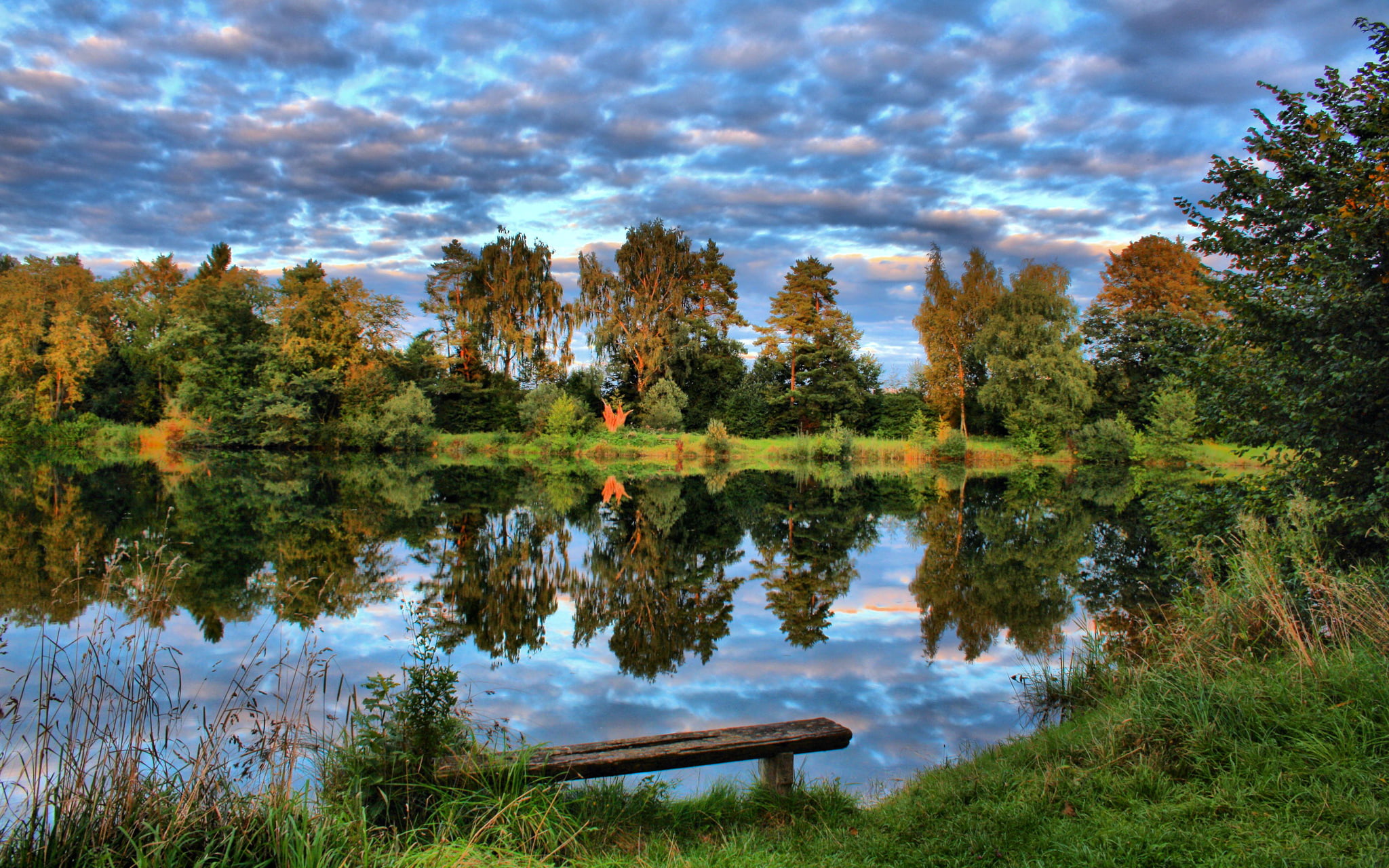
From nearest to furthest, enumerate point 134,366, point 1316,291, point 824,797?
1. point 824,797
2. point 1316,291
3. point 134,366

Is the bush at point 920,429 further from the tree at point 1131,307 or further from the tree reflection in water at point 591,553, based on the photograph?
the tree reflection in water at point 591,553

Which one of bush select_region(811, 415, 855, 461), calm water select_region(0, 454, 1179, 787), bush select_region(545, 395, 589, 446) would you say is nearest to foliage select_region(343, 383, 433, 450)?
bush select_region(545, 395, 589, 446)

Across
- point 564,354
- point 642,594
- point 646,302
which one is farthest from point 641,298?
point 642,594

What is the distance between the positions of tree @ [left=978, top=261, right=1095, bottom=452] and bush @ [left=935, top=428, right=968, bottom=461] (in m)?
1.97

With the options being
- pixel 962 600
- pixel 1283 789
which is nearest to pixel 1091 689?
pixel 1283 789

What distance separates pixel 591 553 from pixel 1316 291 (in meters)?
9.36

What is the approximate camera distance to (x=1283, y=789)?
131 inches

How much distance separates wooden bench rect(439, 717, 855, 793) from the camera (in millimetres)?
3504

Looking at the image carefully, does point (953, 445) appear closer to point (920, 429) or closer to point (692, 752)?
point (920, 429)

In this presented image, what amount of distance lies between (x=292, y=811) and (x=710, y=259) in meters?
40.9

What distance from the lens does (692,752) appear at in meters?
3.67

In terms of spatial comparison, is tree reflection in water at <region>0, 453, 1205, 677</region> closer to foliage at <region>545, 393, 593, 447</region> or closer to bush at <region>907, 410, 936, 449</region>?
bush at <region>907, 410, 936, 449</region>

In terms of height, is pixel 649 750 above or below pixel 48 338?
below

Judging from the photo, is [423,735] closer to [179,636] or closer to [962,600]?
[179,636]
